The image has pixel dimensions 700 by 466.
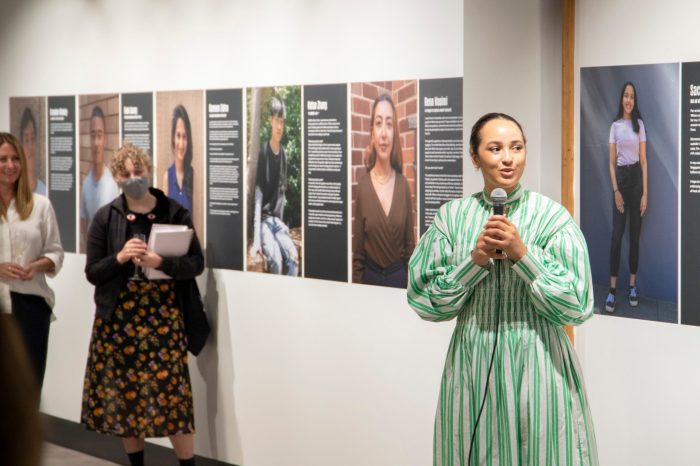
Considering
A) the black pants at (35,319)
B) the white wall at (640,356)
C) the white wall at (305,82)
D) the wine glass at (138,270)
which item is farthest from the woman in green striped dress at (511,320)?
the black pants at (35,319)

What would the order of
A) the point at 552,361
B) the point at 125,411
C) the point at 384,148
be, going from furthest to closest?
the point at 125,411 < the point at 384,148 < the point at 552,361

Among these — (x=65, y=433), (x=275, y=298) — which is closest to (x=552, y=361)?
(x=275, y=298)

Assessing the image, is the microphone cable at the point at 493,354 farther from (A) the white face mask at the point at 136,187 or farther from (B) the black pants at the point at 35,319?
(B) the black pants at the point at 35,319

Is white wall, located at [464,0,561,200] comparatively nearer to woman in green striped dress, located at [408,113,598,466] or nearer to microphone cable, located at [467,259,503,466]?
woman in green striped dress, located at [408,113,598,466]

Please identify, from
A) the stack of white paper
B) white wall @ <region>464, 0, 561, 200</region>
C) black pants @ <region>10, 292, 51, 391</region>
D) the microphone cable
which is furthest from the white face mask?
the microphone cable

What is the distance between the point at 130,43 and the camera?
6980 mm

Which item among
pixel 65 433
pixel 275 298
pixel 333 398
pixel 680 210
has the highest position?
pixel 680 210

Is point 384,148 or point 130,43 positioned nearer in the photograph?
point 384,148

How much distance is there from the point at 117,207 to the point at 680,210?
10.9 feet

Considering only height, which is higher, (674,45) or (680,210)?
(674,45)

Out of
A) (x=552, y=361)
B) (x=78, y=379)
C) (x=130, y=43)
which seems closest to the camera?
(x=552, y=361)

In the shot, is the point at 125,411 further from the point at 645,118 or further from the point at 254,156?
the point at 645,118

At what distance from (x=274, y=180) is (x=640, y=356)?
2.52 meters

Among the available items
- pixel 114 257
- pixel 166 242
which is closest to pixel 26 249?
pixel 114 257
